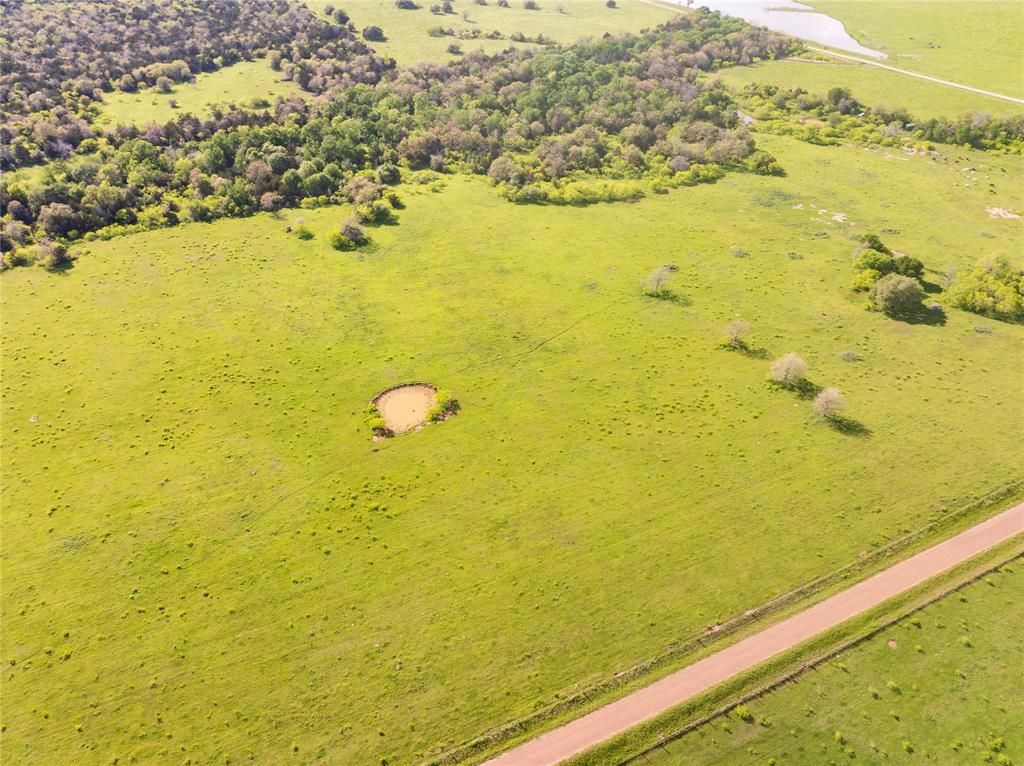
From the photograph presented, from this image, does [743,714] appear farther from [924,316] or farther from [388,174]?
[388,174]

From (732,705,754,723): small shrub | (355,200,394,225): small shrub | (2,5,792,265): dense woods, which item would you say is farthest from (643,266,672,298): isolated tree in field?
(732,705,754,723): small shrub

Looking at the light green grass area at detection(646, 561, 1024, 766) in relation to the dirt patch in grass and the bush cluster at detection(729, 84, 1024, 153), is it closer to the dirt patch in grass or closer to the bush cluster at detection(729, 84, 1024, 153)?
the dirt patch in grass

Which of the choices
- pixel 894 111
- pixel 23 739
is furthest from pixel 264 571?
pixel 894 111

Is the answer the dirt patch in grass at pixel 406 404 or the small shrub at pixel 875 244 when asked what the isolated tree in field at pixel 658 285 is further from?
the dirt patch in grass at pixel 406 404

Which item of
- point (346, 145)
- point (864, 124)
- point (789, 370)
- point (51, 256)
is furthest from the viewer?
point (864, 124)

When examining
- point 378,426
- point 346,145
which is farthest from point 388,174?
point 378,426

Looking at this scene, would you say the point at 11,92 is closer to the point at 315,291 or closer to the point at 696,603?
the point at 315,291

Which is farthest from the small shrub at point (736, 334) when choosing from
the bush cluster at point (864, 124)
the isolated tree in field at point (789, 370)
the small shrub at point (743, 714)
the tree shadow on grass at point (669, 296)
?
the bush cluster at point (864, 124)
